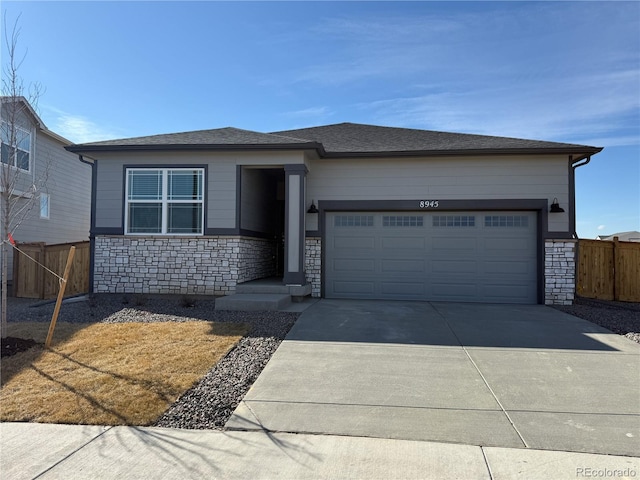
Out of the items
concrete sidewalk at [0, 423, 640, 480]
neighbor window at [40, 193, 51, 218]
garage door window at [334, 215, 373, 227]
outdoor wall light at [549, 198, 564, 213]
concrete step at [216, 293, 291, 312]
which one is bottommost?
concrete sidewalk at [0, 423, 640, 480]

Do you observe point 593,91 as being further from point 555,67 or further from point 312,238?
point 312,238

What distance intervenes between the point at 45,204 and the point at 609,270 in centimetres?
1936

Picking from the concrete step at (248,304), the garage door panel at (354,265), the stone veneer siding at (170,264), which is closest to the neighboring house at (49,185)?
the stone veneer siding at (170,264)

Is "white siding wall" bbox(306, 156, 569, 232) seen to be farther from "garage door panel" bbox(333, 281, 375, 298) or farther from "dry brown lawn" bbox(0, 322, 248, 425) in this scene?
"dry brown lawn" bbox(0, 322, 248, 425)

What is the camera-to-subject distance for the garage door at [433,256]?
10.2m

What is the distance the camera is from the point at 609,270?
10992 mm

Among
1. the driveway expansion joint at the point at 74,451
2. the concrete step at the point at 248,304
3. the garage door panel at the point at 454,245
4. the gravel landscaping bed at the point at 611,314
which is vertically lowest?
the driveway expansion joint at the point at 74,451

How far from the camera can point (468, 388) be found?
4379 millimetres

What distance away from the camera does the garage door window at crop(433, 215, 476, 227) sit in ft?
33.9

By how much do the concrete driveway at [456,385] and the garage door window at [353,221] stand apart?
145 inches

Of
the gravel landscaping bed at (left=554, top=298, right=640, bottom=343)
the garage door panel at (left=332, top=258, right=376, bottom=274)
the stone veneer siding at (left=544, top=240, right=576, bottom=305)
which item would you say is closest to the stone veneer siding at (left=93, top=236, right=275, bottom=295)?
the garage door panel at (left=332, top=258, right=376, bottom=274)

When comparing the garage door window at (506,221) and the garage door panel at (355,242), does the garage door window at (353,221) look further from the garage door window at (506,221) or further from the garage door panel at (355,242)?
the garage door window at (506,221)

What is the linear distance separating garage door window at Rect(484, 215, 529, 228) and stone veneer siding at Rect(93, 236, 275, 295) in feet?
20.9

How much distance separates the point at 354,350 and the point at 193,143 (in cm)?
669
